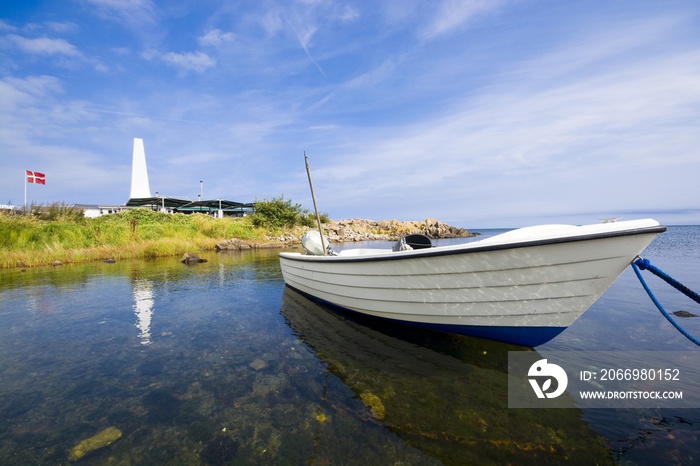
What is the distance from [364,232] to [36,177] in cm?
3936

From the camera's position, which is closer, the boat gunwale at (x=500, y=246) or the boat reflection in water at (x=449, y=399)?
the boat reflection in water at (x=449, y=399)

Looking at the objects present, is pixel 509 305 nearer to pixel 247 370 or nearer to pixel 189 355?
pixel 247 370

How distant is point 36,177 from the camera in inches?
1164

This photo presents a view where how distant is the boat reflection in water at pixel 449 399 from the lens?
2.54 m

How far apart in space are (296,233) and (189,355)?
2822 centimetres

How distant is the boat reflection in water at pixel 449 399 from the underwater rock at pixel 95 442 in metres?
2.40

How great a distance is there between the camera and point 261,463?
2.41m

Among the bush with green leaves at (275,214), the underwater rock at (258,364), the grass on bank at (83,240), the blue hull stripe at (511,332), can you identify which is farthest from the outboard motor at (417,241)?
the bush with green leaves at (275,214)

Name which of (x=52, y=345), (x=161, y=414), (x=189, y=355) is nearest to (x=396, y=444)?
(x=161, y=414)

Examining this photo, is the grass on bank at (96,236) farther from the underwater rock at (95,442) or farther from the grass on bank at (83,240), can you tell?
the underwater rock at (95,442)

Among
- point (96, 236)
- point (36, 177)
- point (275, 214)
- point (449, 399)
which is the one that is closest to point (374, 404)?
point (449, 399)

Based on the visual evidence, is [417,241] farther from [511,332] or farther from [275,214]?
[275,214]

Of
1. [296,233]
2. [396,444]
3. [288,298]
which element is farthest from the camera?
[296,233]

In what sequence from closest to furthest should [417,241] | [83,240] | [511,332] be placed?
[511,332] < [417,241] < [83,240]
